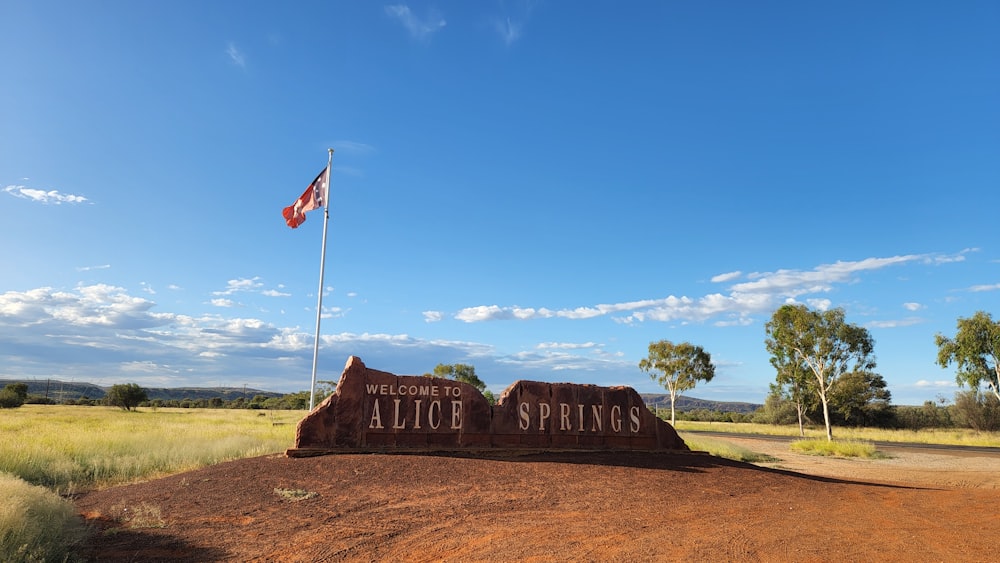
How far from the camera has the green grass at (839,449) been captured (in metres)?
25.4

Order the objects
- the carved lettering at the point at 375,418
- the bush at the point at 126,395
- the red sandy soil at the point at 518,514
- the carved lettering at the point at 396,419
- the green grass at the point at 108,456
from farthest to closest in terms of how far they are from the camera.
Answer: the bush at the point at 126,395
the carved lettering at the point at 396,419
the carved lettering at the point at 375,418
the green grass at the point at 108,456
the red sandy soil at the point at 518,514

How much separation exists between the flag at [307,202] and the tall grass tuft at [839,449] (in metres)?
24.2

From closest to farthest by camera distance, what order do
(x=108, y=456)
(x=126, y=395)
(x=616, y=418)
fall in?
(x=108, y=456) < (x=616, y=418) < (x=126, y=395)

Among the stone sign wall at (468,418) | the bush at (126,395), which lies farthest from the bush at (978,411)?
the bush at (126,395)

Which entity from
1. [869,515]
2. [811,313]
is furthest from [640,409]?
[811,313]

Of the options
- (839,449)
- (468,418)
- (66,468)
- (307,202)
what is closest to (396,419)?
(468,418)

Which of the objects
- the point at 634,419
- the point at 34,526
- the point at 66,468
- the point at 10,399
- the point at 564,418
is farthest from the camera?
the point at 10,399

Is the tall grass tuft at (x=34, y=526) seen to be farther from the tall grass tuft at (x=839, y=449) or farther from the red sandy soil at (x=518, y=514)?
the tall grass tuft at (x=839, y=449)

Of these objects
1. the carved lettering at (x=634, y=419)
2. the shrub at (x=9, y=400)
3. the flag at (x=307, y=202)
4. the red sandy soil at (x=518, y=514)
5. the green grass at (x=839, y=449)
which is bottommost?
the green grass at (x=839, y=449)

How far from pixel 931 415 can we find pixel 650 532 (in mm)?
59023

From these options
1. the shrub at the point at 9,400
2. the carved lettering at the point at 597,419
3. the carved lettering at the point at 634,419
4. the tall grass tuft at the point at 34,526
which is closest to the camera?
the tall grass tuft at the point at 34,526

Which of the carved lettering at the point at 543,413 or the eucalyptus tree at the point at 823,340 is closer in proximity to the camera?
the carved lettering at the point at 543,413

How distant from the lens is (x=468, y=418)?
13688 mm

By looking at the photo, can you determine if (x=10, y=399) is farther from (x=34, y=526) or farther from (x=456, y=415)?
(x=34, y=526)
